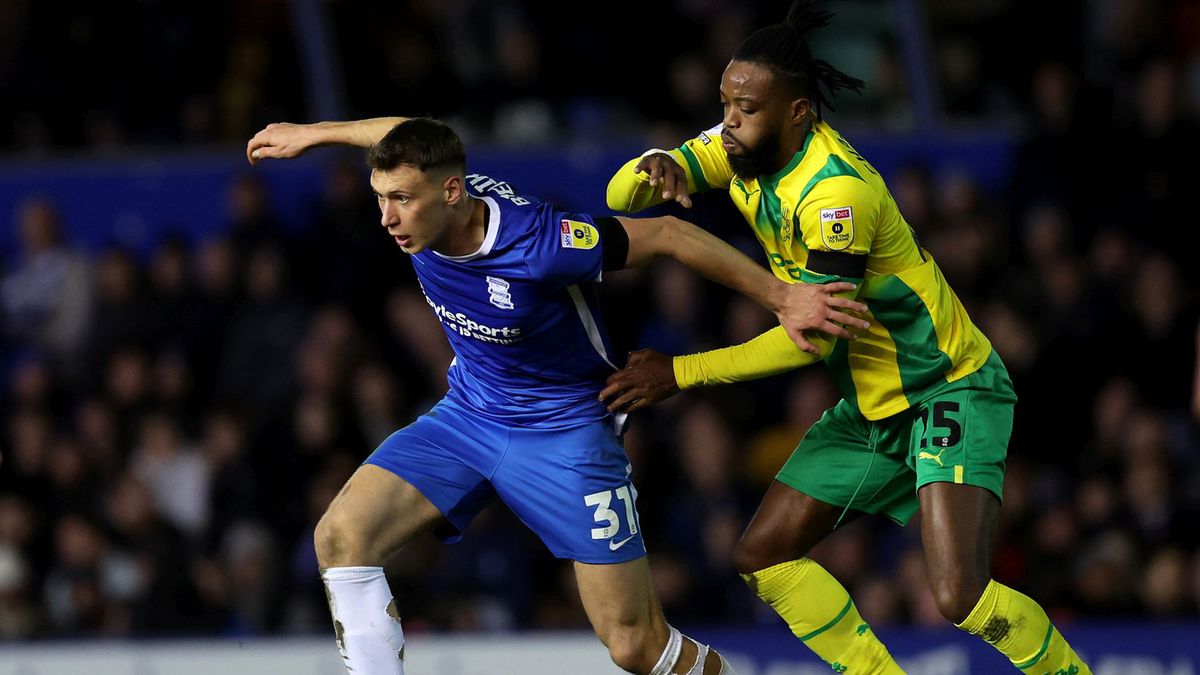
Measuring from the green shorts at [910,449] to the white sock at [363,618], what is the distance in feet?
4.59

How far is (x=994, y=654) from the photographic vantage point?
25.3ft

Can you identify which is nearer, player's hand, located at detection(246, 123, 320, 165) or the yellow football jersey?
the yellow football jersey

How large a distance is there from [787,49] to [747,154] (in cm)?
34

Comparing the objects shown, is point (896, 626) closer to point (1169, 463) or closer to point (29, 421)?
point (1169, 463)

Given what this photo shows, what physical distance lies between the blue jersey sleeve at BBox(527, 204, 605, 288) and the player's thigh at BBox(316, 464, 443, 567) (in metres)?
0.81

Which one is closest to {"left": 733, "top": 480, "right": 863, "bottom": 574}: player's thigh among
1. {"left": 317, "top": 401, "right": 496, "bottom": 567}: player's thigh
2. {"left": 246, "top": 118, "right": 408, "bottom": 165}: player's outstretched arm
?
{"left": 317, "top": 401, "right": 496, "bottom": 567}: player's thigh

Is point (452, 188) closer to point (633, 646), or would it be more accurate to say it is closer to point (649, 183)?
point (649, 183)

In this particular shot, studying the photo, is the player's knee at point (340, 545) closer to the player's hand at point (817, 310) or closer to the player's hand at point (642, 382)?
the player's hand at point (642, 382)

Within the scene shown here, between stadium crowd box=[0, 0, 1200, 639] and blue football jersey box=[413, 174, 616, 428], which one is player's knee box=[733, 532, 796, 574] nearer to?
blue football jersey box=[413, 174, 616, 428]

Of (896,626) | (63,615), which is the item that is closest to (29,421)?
(63,615)

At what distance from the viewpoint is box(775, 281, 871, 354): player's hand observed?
18.1 ft

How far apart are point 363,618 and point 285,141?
1555 millimetres

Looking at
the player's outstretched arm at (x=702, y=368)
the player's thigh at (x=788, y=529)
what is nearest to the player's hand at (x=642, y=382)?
the player's outstretched arm at (x=702, y=368)

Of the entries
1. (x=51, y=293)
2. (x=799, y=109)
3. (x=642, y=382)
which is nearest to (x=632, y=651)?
(x=642, y=382)
